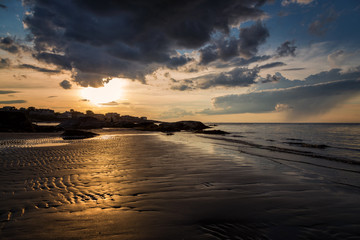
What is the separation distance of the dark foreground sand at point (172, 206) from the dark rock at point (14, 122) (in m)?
31.7

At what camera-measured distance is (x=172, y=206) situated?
4203mm

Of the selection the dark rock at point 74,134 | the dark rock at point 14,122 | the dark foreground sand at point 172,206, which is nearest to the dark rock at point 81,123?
the dark rock at point 14,122

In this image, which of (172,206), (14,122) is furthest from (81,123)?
(172,206)

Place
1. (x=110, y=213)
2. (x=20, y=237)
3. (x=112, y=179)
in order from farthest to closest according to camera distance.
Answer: (x=112, y=179) < (x=110, y=213) < (x=20, y=237)

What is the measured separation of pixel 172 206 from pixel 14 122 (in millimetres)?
39415

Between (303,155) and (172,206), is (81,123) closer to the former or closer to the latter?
(303,155)

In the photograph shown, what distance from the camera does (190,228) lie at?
3283mm

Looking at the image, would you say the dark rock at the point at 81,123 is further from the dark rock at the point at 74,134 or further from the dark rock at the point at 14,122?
the dark rock at the point at 74,134

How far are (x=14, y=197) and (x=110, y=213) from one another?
9.42ft

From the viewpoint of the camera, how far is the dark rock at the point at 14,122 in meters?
30.4

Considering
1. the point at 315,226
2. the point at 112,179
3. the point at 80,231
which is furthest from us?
the point at 112,179

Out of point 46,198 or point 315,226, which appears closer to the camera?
point 315,226

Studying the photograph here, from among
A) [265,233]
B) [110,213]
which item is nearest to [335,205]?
[265,233]

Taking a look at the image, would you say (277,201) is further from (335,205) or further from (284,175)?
(284,175)
